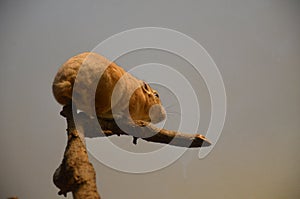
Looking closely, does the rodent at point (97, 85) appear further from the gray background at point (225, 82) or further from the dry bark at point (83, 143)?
the gray background at point (225, 82)

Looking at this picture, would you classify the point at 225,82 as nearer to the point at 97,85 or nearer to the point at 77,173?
the point at 97,85

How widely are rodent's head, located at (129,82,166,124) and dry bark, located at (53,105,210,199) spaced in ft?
0.10

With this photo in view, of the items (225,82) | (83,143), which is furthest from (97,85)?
(225,82)

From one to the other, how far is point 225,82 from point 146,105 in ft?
0.88

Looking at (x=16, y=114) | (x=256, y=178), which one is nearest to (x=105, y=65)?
(x=16, y=114)

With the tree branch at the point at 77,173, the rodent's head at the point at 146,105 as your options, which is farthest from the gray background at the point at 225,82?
the tree branch at the point at 77,173

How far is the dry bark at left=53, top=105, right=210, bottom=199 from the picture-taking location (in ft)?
1.89

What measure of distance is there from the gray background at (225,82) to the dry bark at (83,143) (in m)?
0.12

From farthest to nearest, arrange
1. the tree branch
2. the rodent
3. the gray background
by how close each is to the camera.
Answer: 1. the gray background
2. the rodent
3. the tree branch

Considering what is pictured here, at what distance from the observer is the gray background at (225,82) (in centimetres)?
87

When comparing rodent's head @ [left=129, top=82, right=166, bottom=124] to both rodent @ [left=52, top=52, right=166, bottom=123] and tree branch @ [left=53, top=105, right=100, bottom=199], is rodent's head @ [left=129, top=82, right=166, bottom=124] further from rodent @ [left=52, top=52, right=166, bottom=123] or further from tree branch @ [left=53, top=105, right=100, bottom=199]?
tree branch @ [left=53, top=105, right=100, bottom=199]

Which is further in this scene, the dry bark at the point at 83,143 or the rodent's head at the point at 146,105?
the rodent's head at the point at 146,105

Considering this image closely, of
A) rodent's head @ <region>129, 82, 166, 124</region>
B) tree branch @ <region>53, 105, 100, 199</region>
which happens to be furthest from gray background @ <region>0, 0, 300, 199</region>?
tree branch @ <region>53, 105, 100, 199</region>

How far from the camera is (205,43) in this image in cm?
97
